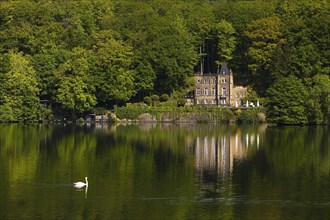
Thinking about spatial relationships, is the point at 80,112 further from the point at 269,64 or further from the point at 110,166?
the point at 110,166

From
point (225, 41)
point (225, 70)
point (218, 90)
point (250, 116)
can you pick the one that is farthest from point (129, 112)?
point (225, 41)

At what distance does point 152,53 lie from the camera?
105688mm

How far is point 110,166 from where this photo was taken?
47.7m

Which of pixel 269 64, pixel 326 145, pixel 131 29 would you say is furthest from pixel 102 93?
pixel 326 145

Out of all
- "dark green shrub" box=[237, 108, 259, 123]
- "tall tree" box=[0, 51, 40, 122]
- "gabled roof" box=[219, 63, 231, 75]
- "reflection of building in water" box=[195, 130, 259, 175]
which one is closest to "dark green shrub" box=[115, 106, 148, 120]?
"tall tree" box=[0, 51, 40, 122]

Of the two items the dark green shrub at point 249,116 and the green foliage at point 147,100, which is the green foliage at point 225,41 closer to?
the green foliage at point 147,100

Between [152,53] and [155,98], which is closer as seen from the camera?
[155,98]

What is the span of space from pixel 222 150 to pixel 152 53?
160ft

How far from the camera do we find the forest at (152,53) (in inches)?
3765

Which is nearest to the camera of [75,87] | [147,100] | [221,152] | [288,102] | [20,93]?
[221,152]

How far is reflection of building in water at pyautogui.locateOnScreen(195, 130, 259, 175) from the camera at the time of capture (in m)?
48.5

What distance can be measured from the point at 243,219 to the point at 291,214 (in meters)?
2.31

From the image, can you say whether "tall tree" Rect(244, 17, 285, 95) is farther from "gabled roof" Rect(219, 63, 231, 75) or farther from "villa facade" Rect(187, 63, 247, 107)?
"gabled roof" Rect(219, 63, 231, 75)

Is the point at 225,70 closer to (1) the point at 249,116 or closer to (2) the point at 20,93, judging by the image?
(1) the point at 249,116
